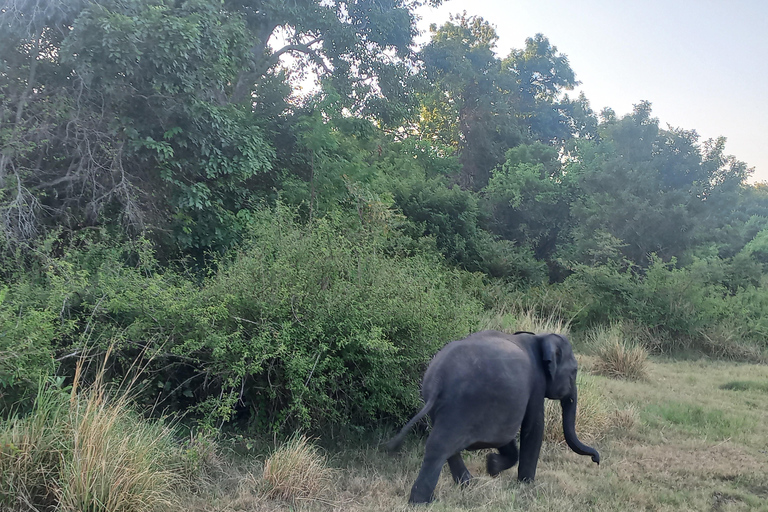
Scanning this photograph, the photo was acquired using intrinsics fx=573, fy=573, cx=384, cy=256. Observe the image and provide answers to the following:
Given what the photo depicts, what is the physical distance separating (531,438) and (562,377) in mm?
Result: 609

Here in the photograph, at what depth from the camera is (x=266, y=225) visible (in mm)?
7281

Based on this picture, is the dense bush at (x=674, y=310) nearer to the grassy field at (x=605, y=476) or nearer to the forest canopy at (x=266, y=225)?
the forest canopy at (x=266, y=225)

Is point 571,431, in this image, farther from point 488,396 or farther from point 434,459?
point 434,459

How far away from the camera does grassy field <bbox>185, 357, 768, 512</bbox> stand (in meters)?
4.55

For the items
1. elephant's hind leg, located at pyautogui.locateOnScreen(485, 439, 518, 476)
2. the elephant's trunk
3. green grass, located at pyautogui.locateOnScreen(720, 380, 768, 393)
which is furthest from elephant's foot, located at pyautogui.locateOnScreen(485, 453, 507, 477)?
green grass, located at pyautogui.locateOnScreen(720, 380, 768, 393)

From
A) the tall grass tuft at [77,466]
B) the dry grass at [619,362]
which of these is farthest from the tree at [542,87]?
the tall grass tuft at [77,466]

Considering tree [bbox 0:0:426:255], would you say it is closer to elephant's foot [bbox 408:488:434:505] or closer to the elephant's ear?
elephant's foot [bbox 408:488:434:505]

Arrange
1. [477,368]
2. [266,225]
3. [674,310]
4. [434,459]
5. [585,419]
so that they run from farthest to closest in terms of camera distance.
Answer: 1. [674,310]
2. [266,225]
3. [585,419]
4. [477,368]
5. [434,459]

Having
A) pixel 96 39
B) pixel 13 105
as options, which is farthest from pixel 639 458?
pixel 13 105

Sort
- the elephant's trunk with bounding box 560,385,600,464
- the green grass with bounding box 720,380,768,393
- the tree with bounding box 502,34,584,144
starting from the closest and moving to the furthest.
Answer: the elephant's trunk with bounding box 560,385,600,464
the green grass with bounding box 720,380,768,393
the tree with bounding box 502,34,584,144

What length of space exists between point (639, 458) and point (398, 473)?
2652mm

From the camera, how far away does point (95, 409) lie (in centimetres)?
385

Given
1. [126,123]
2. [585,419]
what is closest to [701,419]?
[585,419]

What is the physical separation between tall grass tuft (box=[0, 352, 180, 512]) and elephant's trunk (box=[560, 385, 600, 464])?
11.3ft
